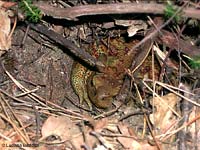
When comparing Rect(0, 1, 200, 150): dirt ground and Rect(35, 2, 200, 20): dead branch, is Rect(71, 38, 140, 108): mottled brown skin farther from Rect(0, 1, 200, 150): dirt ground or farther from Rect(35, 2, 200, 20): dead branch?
Rect(35, 2, 200, 20): dead branch

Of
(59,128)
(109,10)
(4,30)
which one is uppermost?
(109,10)

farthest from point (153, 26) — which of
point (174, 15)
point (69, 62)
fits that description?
point (69, 62)

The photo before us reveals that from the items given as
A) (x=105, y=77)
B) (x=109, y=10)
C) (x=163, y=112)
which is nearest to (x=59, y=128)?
(x=163, y=112)

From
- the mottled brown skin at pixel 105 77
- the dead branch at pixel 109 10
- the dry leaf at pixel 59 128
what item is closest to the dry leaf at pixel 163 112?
the dry leaf at pixel 59 128

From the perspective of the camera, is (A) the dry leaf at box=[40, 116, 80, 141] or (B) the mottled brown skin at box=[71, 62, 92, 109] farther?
(B) the mottled brown skin at box=[71, 62, 92, 109]

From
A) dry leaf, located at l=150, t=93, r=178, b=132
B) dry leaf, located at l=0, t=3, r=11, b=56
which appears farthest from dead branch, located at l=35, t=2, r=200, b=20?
dry leaf, located at l=150, t=93, r=178, b=132

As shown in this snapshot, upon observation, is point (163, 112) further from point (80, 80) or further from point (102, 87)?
point (80, 80)
